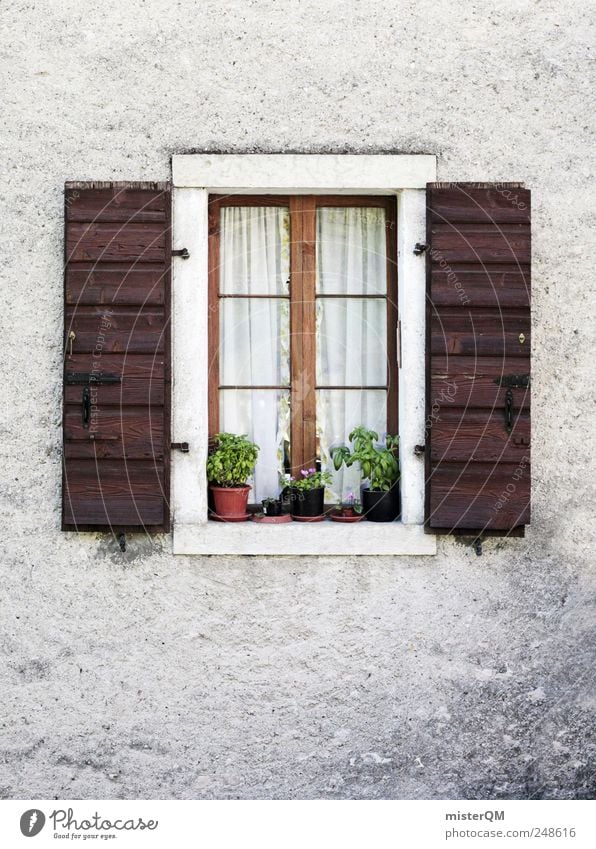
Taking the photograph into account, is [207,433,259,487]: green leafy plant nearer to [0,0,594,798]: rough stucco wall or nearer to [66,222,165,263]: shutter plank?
[0,0,594,798]: rough stucco wall

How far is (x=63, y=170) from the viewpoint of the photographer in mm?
4051

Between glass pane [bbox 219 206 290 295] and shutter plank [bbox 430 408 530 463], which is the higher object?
glass pane [bbox 219 206 290 295]

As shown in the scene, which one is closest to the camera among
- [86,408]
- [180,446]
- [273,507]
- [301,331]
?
[86,408]

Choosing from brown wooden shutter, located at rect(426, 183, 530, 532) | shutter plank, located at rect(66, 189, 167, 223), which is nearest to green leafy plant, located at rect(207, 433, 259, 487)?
brown wooden shutter, located at rect(426, 183, 530, 532)

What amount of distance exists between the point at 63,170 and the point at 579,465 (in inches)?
112

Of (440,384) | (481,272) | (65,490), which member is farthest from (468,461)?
(65,490)

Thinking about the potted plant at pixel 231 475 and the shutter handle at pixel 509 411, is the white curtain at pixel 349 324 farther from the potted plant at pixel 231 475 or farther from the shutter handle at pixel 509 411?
the shutter handle at pixel 509 411

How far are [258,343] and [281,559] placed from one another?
43.3 inches

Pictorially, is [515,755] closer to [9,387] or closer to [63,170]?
[9,387]

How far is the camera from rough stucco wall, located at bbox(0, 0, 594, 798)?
398cm

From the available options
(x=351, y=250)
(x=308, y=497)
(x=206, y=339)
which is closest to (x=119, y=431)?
(x=206, y=339)

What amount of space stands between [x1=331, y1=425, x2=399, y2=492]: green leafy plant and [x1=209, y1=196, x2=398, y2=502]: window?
0.42ft

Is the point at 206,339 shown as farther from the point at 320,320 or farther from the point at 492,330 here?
the point at 492,330

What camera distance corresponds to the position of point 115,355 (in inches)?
156
